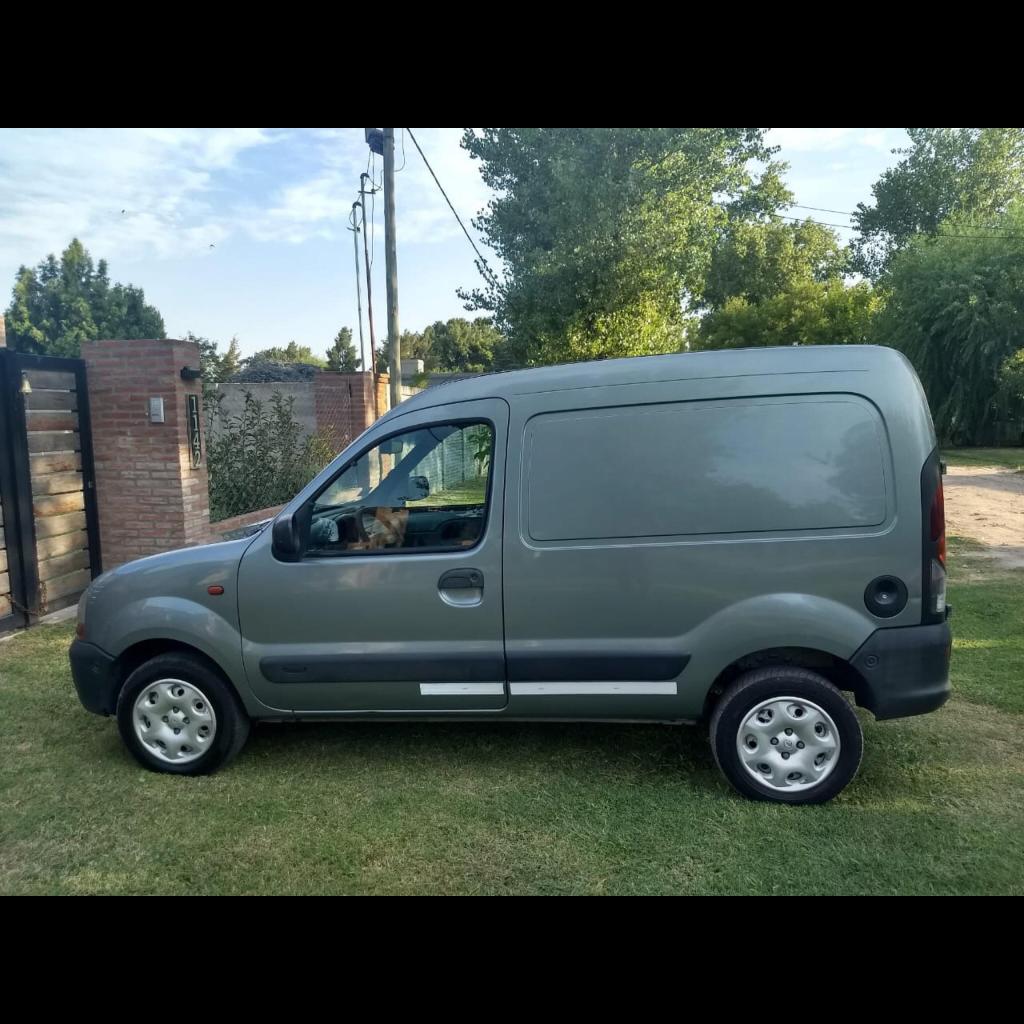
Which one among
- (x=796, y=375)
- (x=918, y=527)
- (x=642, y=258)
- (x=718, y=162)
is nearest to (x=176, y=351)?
(x=796, y=375)

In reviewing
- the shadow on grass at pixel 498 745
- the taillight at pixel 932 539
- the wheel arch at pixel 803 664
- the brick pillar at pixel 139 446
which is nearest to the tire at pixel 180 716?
the shadow on grass at pixel 498 745

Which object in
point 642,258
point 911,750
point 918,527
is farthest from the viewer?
point 642,258

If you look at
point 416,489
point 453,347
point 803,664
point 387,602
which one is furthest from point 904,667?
point 453,347

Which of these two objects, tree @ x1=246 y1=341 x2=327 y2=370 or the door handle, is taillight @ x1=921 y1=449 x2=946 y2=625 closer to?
the door handle

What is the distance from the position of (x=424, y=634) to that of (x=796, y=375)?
212 cm

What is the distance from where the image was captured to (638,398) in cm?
363

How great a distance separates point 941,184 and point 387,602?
4991cm

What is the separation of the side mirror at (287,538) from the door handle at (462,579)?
0.74 m

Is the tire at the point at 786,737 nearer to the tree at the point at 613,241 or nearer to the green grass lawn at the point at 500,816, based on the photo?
the green grass lawn at the point at 500,816

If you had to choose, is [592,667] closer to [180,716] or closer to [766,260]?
[180,716]

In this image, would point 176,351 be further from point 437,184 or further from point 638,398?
point 437,184

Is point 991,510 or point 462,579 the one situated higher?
point 462,579

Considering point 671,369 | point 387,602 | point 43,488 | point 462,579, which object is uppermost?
point 671,369

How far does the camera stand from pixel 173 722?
4.02m
